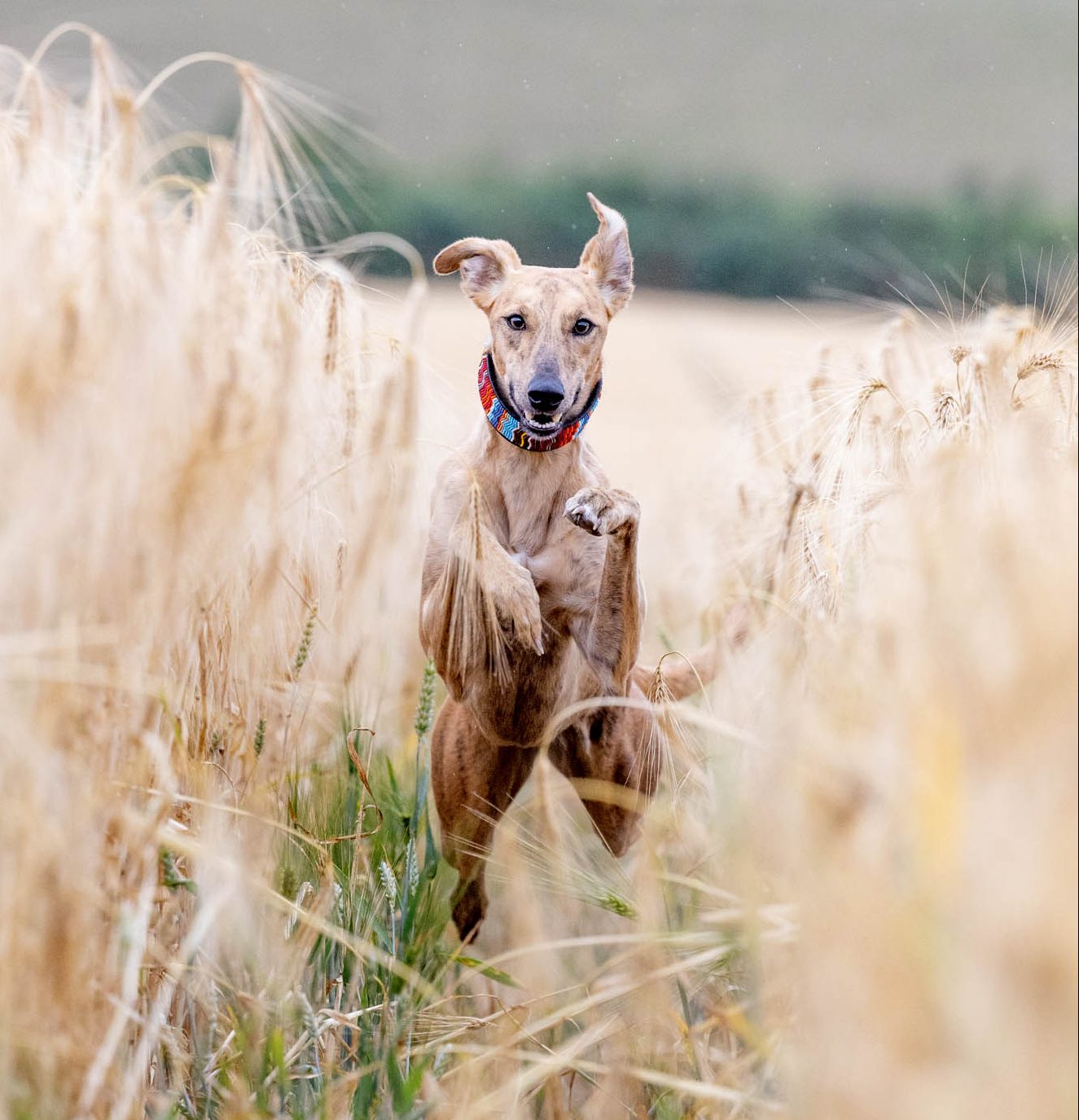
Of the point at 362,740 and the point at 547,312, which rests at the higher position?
the point at 547,312

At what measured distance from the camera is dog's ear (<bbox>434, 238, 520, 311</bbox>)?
4008mm

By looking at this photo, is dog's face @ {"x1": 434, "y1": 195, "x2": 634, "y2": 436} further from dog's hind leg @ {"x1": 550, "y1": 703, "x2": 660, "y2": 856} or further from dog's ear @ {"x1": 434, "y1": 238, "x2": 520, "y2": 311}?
dog's hind leg @ {"x1": 550, "y1": 703, "x2": 660, "y2": 856}

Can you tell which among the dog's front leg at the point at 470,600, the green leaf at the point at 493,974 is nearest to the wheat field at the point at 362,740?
the green leaf at the point at 493,974

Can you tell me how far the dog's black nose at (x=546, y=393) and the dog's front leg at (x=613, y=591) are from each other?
293 mm

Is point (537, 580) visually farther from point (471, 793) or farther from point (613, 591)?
point (471, 793)

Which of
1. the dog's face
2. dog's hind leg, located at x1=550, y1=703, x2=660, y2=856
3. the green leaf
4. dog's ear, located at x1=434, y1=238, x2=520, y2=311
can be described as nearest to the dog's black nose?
the dog's face

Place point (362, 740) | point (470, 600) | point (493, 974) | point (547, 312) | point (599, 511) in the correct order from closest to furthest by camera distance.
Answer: point (493, 974) → point (470, 600) → point (599, 511) → point (362, 740) → point (547, 312)

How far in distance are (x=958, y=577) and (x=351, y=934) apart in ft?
5.75

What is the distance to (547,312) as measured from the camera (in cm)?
377

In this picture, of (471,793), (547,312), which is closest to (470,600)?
(547,312)

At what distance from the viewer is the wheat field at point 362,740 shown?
1631mm

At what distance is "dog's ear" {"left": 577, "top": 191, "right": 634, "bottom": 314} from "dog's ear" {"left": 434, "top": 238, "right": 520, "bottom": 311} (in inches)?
10.3

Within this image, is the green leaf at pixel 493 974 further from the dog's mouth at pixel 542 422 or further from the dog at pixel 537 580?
the dog's mouth at pixel 542 422

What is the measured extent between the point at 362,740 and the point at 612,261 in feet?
6.06
